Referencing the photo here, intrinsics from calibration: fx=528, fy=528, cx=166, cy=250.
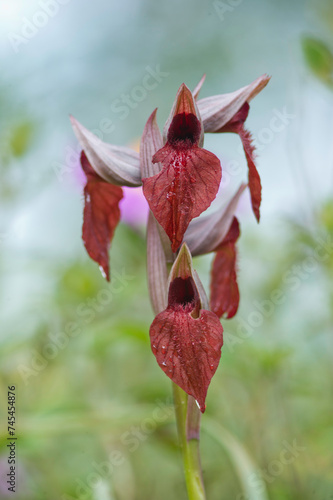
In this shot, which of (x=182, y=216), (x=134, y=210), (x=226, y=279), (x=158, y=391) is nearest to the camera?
(x=182, y=216)

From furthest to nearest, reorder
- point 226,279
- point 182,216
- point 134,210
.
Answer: point 134,210, point 226,279, point 182,216

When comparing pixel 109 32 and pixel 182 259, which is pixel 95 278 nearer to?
pixel 182 259

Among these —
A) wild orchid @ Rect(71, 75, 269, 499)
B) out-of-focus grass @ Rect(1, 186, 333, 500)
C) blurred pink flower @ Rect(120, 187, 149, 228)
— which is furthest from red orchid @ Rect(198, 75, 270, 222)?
blurred pink flower @ Rect(120, 187, 149, 228)

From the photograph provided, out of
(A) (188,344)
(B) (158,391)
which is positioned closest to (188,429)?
(A) (188,344)

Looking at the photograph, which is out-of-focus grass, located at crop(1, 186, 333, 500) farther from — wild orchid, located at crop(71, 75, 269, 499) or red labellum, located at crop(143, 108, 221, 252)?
red labellum, located at crop(143, 108, 221, 252)

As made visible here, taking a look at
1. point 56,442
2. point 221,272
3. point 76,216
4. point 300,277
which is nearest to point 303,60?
point 300,277

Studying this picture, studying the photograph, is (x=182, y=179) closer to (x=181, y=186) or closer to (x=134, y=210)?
(x=181, y=186)

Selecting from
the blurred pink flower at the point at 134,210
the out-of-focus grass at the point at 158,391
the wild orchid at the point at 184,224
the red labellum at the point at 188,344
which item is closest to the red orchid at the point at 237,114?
the wild orchid at the point at 184,224
